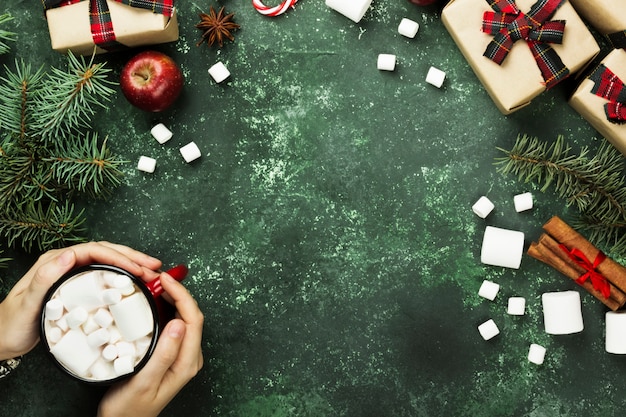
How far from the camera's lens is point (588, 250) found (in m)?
1.66

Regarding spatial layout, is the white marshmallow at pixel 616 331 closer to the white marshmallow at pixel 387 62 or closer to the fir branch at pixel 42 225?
the white marshmallow at pixel 387 62

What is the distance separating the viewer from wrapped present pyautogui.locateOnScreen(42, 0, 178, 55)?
1621 mm

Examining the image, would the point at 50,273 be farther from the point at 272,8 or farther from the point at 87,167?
the point at 272,8

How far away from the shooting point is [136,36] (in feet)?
5.37

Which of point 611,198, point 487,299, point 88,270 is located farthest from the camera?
point 487,299

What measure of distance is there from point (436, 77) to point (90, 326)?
3.65 feet

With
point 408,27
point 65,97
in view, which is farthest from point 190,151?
point 408,27

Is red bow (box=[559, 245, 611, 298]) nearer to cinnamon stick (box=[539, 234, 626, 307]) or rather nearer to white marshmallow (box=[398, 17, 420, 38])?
cinnamon stick (box=[539, 234, 626, 307])

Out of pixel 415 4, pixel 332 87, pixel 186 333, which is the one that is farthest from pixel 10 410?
pixel 415 4

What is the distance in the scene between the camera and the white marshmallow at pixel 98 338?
1.23 m

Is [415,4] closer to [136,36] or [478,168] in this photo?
[478,168]

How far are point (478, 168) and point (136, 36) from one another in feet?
3.32

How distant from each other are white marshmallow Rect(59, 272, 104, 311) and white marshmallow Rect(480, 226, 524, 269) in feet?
3.37

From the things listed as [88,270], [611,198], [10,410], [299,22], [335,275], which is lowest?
[10,410]
